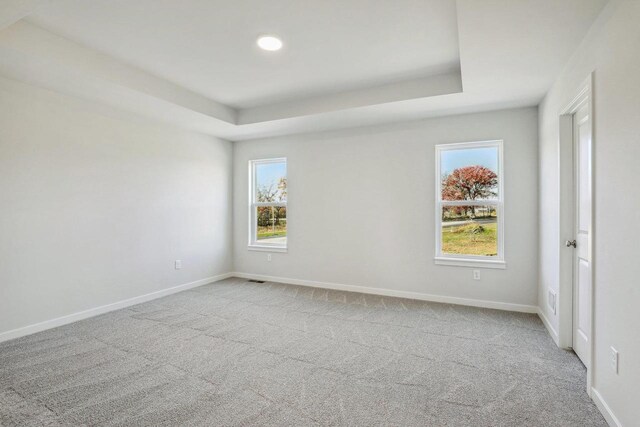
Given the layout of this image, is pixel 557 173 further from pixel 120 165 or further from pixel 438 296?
pixel 120 165

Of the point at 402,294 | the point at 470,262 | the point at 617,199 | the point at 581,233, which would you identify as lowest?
the point at 402,294

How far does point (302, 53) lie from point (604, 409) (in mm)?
3395

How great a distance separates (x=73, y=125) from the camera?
350 centimetres

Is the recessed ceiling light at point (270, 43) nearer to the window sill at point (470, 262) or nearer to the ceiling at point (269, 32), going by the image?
the ceiling at point (269, 32)

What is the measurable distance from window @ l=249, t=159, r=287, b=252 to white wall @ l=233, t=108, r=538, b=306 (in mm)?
156

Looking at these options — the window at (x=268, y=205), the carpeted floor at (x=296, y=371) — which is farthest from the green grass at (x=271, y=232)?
the carpeted floor at (x=296, y=371)

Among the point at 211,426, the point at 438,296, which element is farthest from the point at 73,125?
the point at 438,296

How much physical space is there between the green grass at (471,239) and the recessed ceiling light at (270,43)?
9.92 ft

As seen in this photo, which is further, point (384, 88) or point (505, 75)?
point (384, 88)

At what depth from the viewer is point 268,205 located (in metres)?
5.58

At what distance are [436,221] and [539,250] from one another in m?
1.18

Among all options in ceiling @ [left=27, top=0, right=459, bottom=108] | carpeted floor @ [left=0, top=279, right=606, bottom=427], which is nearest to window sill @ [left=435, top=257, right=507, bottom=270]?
carpeted floor @ [left=0, top=279, right=606, bottom=427]

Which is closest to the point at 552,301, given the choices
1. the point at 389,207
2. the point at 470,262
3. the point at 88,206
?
the point at 470,262

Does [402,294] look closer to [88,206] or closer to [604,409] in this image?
[604,409]
